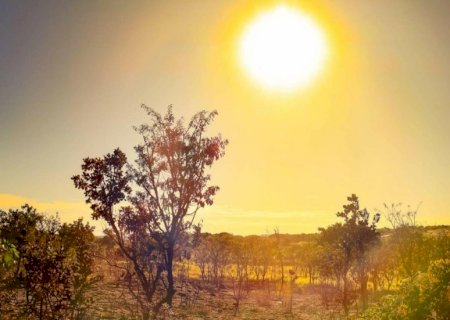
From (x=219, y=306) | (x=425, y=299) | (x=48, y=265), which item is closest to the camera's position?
(x=425, y=299)

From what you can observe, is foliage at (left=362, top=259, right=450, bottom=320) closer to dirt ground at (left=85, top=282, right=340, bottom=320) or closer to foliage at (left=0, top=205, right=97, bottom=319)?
foliage at (left=0, top=205, right=97, bottom=319)

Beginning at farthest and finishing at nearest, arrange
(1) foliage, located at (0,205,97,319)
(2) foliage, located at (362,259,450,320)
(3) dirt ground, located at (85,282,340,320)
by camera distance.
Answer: (3) dirt ground, located at (85,282,340,320) < (1) foliage, located at (0,205,97,319) < (2) foliage, located at (362,259,450,320)

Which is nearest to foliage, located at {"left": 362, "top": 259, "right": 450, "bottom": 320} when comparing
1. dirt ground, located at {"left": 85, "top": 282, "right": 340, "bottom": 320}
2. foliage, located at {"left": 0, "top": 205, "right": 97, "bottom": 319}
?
foliage, located at {"left": 0, "top": 205, "right": 97, "bottom": 319}

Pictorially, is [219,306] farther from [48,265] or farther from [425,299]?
[425,299]

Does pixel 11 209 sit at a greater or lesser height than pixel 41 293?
greater

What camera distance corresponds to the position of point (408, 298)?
1096 centimetres

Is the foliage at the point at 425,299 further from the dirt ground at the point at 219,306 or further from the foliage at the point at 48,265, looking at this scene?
the dirt ground at the point at 219,306

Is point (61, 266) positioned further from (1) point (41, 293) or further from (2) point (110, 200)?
(2) point (110, 200)

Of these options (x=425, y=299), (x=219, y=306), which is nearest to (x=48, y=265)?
(x=425, y=299)

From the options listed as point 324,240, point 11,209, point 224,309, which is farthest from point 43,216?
point 324,240

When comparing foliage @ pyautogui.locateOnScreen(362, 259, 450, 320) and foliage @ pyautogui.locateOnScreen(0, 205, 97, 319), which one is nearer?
foliage @ pyautogui.locateOnScreen(362, 259, 450, 320)

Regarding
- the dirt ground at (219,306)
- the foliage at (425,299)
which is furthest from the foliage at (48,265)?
the foliage at (425,299)

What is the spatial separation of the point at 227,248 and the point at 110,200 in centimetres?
6746

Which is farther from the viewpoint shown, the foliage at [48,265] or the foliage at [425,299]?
the foliage at [48,265]
